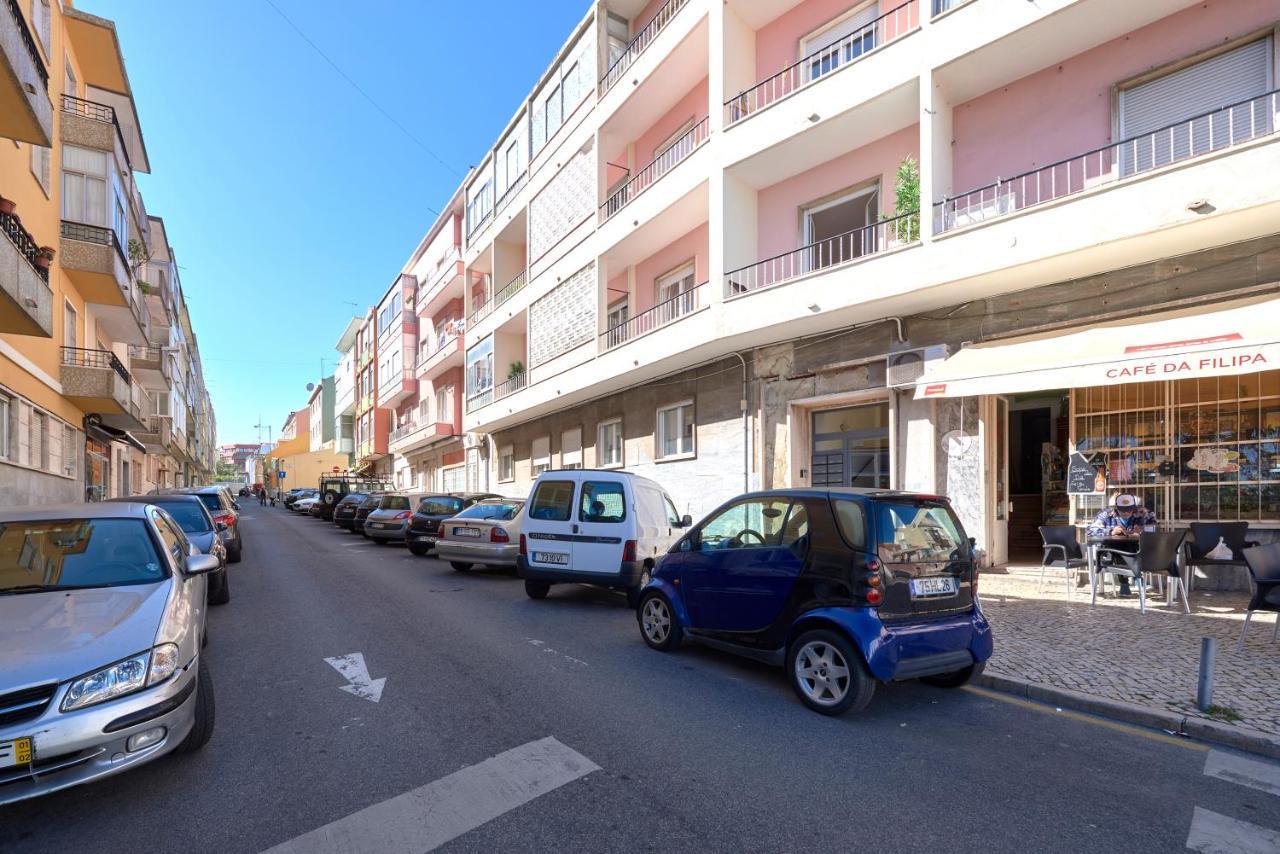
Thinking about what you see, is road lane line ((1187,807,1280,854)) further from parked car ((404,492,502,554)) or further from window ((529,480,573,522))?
parked car ((404,492,502,554))

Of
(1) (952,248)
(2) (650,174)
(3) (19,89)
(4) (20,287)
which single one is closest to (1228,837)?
(1) (952,248)

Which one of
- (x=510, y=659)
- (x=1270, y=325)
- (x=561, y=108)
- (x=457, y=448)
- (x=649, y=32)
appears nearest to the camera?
(x=510, y=659)

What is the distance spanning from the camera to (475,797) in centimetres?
333

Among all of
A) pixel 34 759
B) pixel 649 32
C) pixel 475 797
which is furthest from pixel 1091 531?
pixel 649 32

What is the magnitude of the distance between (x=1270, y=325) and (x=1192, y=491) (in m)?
3.12

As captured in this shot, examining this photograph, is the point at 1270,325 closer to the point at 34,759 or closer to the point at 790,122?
the point at 790,122

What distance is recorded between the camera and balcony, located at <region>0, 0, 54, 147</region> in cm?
804

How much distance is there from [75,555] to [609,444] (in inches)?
585

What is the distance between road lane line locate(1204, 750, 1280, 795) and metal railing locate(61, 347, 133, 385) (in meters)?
21.0

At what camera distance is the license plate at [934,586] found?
475 cm

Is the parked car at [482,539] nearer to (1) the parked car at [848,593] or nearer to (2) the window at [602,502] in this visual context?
(2) the window at [602,502]

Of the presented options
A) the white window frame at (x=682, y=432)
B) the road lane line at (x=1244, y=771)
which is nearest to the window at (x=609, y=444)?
the white window frame at (x=682, y=432)

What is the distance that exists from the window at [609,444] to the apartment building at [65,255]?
39.6ft

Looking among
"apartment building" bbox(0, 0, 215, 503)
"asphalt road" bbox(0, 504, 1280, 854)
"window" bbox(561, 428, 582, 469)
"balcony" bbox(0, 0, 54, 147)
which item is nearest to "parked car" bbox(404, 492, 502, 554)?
"window" bbox(561, 428, 582, 469)
